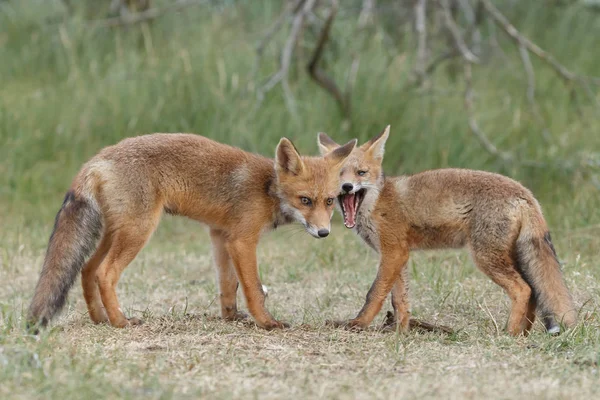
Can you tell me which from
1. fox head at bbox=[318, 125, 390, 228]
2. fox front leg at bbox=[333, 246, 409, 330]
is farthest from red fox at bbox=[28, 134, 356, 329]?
fox front leg at bbox=[333, 246, 409, 330]

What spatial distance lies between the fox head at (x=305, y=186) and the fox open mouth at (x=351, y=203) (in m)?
0.15

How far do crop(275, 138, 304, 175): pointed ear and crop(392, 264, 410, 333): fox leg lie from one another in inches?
34.9

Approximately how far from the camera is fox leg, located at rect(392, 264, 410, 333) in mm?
5203

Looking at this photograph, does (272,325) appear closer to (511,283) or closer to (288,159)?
(288,159)

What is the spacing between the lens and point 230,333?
4820 millimetres

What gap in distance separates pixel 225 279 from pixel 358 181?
3.47 ft

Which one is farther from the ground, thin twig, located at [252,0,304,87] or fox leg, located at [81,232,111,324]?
thin twig, located at [252,0,304,87]

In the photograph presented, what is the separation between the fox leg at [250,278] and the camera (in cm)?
514

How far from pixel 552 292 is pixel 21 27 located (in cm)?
826

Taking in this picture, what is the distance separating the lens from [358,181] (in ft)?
18.1

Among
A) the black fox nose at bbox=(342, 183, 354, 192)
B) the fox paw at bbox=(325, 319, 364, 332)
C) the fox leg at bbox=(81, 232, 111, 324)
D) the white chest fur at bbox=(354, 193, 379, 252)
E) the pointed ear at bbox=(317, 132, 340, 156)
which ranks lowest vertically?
the fox paw at bbox=(325, 319, 364, 332)

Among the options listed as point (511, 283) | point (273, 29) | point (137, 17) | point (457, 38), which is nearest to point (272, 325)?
point (511, 283)

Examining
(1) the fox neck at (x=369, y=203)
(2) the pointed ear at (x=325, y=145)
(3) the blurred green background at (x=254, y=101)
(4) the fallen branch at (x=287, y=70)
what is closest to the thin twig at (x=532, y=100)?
(3) the blurred green background at (x=254, y=101)

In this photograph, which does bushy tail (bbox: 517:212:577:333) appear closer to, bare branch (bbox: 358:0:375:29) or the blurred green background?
the blurred green background
